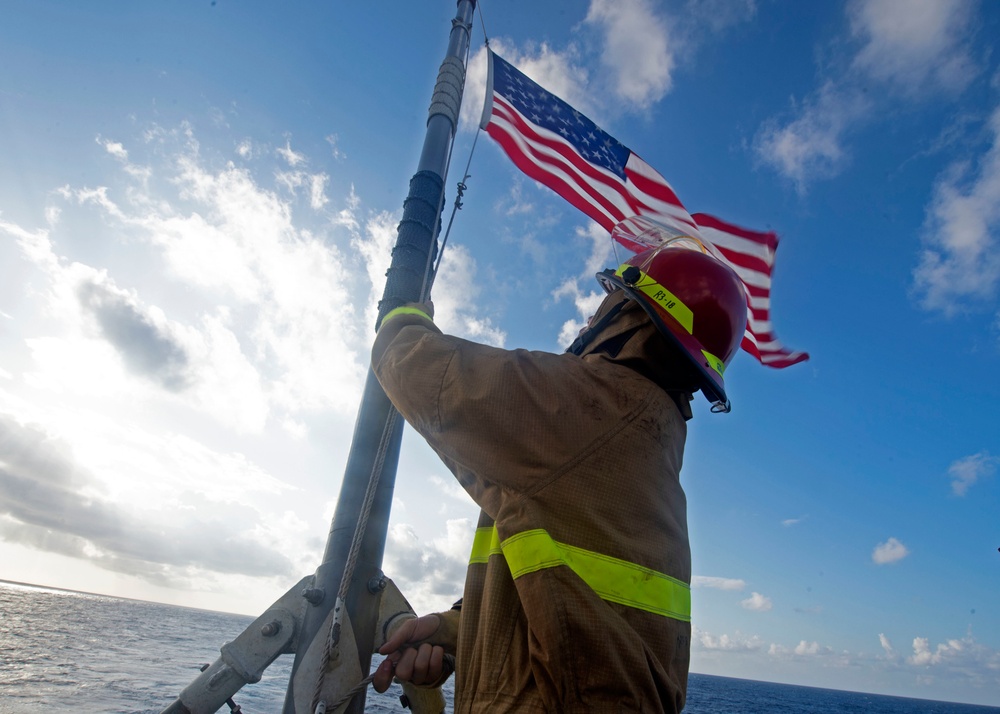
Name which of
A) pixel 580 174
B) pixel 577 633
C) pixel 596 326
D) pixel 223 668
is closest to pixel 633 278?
pixel 596 326

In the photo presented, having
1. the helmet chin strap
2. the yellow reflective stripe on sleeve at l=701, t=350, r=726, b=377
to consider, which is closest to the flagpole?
the helmet chin strap

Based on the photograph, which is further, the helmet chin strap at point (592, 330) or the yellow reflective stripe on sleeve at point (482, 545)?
the helmet chin strap at point (592, 330)

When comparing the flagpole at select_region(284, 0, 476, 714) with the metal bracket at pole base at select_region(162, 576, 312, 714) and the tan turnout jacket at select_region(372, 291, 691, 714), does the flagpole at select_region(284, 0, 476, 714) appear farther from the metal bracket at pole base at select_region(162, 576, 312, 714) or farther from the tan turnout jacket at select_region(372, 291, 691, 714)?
the tan turnout jacket at select_region(372, 291, 691, 714)

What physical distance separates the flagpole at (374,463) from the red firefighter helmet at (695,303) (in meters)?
1.28

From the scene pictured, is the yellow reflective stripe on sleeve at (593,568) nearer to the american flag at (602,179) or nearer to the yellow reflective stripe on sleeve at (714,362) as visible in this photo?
the yellow reflective stripe on sleeve at (714,362)

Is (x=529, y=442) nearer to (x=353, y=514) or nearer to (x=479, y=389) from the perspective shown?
(x=479, y=389)

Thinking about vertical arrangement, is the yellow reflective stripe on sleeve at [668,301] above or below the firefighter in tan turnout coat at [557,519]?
above

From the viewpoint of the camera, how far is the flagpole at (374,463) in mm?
2723

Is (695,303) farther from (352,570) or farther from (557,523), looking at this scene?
(352,570)

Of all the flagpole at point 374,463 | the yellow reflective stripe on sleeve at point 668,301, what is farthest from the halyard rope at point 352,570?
the yellow reflective stripe on sleeve at point 668,301

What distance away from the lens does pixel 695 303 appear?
2787 millimetres

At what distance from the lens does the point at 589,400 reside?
2070 millimetres

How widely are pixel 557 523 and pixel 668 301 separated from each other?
1.32m

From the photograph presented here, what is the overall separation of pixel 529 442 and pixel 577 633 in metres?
0.63
